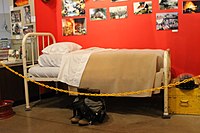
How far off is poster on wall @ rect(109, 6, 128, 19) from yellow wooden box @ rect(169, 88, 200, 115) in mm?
1536

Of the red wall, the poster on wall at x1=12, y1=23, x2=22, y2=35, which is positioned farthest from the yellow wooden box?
the poster on wall at x1=12, y1=23, x2=22, y2=35

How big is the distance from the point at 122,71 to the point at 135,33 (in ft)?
3.74

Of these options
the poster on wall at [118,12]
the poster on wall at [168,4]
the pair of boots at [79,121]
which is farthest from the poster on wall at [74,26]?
the pair of boots at [79,121]

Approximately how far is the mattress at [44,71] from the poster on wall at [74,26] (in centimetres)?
113

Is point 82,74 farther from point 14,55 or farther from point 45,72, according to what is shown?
point 14,55

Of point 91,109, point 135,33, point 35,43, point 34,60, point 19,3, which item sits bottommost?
point 91,109

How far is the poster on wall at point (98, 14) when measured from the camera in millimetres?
4248

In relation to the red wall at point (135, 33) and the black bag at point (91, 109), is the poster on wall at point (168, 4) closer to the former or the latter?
the red wall at point (135, 33)

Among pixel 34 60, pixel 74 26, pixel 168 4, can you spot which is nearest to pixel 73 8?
pixel 74 26

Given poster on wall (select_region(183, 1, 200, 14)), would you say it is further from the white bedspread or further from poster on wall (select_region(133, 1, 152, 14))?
the white bedspread

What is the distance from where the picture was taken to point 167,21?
3.80 m

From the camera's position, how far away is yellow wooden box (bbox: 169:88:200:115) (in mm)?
3116

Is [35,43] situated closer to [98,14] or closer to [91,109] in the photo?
[98,14]

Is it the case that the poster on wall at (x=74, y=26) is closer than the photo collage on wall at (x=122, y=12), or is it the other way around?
the photo collage on wall at (x=122, y=12)
